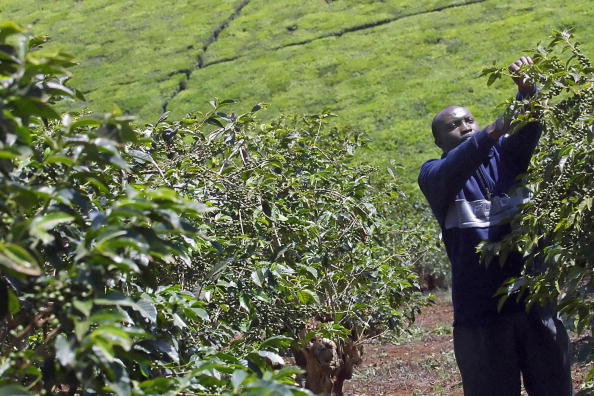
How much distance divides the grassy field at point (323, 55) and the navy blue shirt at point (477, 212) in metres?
15.7

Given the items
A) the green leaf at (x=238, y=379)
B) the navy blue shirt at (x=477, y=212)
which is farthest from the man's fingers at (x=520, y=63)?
the green leaf at (x=238, y=379)

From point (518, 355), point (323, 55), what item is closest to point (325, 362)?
point (518, 355)

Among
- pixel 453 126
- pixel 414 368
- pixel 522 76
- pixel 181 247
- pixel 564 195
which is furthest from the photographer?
pixel 414 368

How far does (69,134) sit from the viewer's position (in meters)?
1.81

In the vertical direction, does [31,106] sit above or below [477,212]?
above

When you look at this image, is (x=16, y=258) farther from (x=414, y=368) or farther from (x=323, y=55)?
(x=323, y=55)

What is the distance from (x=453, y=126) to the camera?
387 centimetres

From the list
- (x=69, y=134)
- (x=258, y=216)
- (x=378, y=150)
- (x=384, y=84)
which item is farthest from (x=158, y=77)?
(x=69, y=134)

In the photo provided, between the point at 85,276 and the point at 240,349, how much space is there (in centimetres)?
160

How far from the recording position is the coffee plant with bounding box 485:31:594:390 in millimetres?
3049

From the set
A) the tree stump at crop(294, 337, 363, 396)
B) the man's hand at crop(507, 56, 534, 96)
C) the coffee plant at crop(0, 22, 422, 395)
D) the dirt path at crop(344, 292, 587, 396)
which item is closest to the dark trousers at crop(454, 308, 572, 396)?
the coffee plant at crop(0, 22, 422, 395)

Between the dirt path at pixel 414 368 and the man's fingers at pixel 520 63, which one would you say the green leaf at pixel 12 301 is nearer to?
the man's fingers at pixel 520 63

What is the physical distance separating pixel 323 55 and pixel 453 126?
24875 mm

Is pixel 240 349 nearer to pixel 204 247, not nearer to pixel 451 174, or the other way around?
pixel 204 247
